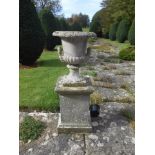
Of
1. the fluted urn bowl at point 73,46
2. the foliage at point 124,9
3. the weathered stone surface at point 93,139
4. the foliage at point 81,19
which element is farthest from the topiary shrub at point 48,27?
the foliage at point 81,19

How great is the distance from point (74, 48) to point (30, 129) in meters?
1.52

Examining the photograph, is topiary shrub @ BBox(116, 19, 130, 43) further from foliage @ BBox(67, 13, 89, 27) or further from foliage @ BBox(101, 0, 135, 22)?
foliage @ BBox(67, 13, 89, 27)

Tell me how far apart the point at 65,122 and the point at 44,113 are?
0.85 m

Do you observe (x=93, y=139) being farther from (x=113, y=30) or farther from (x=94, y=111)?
(x=113, y=30)

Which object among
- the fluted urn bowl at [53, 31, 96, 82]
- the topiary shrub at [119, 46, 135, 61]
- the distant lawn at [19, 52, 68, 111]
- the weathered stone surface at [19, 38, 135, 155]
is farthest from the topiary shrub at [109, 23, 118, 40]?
the fluted urn bowl at [53, 31, 96, 82]

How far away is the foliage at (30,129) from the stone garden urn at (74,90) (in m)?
0.35

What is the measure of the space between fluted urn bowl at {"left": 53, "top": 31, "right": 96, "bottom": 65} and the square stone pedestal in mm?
449

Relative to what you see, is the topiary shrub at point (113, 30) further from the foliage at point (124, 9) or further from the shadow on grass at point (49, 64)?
the shadow on grass at point (49, 64)

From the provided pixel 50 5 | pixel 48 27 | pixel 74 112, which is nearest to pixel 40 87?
pixel 74 112

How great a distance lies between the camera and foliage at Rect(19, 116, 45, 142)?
4.32m

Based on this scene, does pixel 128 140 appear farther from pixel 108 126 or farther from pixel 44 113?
pixel 44 113

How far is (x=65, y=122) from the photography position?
447 cm

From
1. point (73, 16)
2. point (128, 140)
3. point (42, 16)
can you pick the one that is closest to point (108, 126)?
point (128, 140)

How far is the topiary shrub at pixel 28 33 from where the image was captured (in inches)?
383
